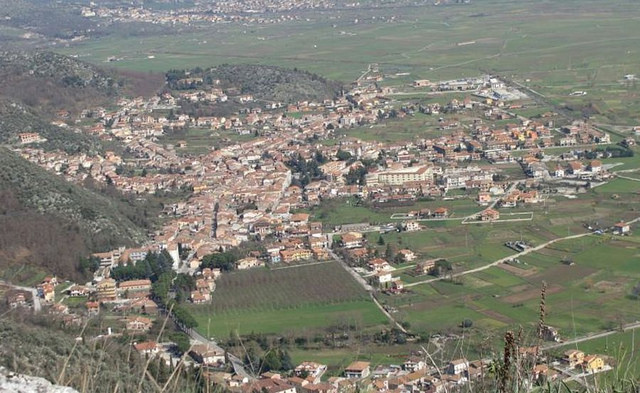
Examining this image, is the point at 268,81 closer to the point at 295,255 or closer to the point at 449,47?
the point at 449,47

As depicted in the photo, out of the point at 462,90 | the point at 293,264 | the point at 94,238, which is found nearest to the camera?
the point at 293,264

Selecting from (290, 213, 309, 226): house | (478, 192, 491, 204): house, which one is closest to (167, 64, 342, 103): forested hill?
(478, 192, 491, 204): house

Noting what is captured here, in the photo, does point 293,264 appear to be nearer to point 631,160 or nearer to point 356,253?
point 356,253

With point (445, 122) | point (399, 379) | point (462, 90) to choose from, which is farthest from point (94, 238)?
point (462, 90)

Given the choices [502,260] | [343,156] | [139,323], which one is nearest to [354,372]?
[139,323]

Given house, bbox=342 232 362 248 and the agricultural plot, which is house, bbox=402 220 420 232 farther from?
the agricultural plot

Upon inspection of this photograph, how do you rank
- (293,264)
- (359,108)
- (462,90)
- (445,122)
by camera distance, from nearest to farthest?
(293,264)
(445,122)
(359,108)
(462,90)

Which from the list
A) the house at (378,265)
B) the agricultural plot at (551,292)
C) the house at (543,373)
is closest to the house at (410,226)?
the house at (378,265)

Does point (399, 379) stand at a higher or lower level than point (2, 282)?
higher
